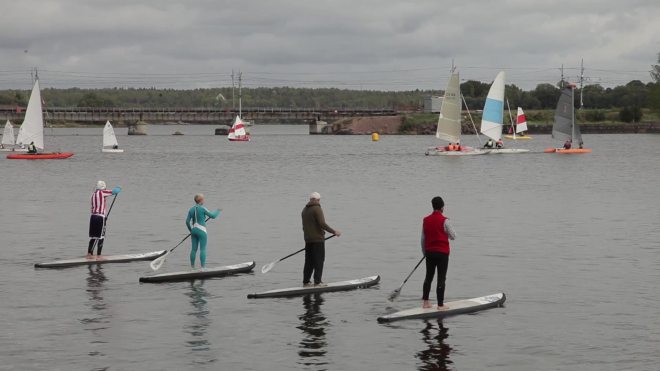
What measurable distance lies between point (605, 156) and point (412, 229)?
81796 millimetres

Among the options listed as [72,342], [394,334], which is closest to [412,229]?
[394,334]

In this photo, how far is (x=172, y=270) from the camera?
96.5ft

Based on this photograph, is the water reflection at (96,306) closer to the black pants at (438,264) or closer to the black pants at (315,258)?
the black pants at (315,258)

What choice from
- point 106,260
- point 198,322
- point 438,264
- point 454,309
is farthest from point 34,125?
point 438,264

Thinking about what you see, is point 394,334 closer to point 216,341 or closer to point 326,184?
point 216,341

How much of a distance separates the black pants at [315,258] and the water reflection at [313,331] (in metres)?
0.55

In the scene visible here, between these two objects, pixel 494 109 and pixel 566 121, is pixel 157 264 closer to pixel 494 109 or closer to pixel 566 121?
pixel 494 109

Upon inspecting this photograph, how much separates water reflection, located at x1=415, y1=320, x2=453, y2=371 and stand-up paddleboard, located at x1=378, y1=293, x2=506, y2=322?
0.33m

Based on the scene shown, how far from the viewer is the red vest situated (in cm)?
2091

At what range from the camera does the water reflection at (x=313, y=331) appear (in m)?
19.1

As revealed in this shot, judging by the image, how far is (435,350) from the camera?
1975 cm

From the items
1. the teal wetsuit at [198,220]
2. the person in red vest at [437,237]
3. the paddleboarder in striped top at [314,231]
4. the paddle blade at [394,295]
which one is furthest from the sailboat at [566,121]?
the person in red vest at [437,237]

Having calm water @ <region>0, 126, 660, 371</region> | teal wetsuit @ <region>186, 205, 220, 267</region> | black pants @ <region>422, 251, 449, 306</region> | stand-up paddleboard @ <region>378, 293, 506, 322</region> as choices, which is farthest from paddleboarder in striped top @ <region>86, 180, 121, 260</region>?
black pants @ <region>422, 251, 449, 306</region>

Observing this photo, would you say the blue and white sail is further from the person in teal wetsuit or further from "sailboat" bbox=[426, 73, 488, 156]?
the person in teal wetsuit
